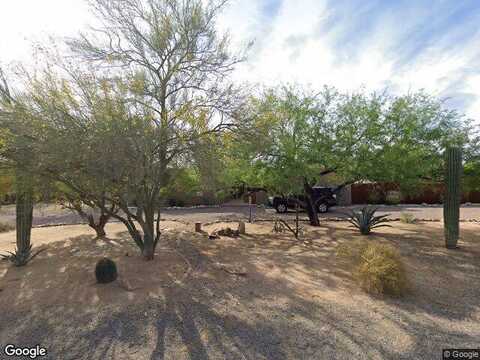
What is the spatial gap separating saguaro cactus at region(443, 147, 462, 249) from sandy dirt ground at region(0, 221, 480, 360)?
528 mm

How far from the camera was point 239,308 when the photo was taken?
4215mm

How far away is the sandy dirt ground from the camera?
3.21m

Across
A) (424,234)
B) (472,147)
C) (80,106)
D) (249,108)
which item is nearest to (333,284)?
(249,108)

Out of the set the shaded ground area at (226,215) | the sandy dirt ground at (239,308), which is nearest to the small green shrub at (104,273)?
the sandy dirt ground at (239,308)

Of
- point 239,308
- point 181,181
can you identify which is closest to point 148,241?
point 181,181

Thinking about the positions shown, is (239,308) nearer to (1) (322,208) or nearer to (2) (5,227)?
(1) (322,208)

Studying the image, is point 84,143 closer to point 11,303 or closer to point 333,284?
point 11,303

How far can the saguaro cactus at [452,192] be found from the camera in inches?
287

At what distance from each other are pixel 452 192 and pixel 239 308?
6.70 m

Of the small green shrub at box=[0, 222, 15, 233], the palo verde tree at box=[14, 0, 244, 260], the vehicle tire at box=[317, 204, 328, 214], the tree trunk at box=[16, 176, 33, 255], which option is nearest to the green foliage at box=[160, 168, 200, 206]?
the palo verde tree at box=[14, 0, 244, 260]

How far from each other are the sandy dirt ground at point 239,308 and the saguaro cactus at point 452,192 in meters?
0.53

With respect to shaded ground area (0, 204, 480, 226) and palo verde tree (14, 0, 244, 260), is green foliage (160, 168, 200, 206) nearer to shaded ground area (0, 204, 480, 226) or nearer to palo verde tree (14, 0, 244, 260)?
palo verde tree (14, 0, 244, 260)

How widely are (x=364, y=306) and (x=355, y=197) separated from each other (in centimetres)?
2113

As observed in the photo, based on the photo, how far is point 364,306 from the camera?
4.16 m
